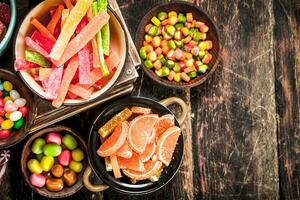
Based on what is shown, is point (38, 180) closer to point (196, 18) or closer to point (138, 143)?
point (138, 143)

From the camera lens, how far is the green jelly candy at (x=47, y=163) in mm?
2037

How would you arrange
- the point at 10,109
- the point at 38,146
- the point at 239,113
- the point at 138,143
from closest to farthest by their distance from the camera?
the point at 10,109
the point at 138,143
the point at 38,146
the point at 239,113

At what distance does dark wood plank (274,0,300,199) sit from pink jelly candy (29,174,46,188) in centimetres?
122

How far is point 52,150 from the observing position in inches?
80.0

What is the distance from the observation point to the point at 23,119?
1794 millimetres

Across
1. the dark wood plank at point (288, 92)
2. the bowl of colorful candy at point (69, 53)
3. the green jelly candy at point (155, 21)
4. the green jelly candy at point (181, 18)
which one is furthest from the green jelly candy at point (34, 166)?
the dark wood plank at point (288, 92)

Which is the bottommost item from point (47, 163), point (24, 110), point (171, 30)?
point (47, 163)

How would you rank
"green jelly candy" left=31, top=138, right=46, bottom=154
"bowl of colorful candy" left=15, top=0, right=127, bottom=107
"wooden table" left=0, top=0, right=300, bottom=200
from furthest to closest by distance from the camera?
"wooden table" left=0, top=0, right=300, bottom=200, "green jelly candy" left=31, top=138, right=46, bottom=154, "bowl of colorful candy" left=15, top=0, right=127, bottom=107

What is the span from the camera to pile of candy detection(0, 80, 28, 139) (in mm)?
1750

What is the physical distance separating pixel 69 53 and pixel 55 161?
2.24 ft

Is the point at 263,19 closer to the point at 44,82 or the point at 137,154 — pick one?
the point at 137,154

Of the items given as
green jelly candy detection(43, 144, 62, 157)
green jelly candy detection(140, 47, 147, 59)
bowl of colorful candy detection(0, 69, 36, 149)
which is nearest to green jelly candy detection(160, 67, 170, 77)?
green jelly candy detection(140, 47, 147, 59)

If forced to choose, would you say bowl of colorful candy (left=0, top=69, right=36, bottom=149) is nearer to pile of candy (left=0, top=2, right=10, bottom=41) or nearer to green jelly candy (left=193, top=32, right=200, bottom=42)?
pile of candy (left=0, top=2, right=10, bottom=41)

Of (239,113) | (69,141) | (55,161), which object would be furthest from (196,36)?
(55,161)
